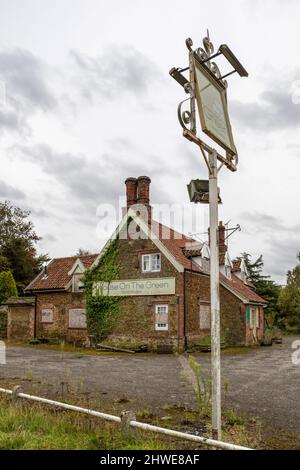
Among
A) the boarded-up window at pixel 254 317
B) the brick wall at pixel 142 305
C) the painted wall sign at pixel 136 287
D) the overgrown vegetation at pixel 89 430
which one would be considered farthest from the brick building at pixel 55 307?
the overgrown vegetation at pixel 89 430

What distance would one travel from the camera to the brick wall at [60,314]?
1134 inches

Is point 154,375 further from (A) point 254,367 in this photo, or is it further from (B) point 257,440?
(B) point 257,440

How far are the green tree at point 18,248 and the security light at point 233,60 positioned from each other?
151 feet

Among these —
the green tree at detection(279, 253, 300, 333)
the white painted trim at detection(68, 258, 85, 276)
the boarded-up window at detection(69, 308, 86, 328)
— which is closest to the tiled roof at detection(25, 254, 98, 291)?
the white painted trim at detection(68, 258, 85, 276)

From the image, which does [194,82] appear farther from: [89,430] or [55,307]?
[55,307]

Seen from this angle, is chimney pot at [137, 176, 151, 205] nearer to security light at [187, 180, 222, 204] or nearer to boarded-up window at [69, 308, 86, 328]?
boarded-up window at [69, 308, 86, 328]

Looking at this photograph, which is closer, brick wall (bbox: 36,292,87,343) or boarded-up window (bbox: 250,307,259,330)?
brick wall (bbox: 36,292,87,343)

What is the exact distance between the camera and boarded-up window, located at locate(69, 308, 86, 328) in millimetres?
28547

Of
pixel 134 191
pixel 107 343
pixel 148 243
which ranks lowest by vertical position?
pixel 107 343

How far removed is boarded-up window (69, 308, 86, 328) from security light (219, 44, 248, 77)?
2314cm

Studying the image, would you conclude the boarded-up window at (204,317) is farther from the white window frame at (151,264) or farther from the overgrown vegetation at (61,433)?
the overgrown vegetation at (61,433)

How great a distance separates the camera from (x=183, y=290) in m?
25.2
